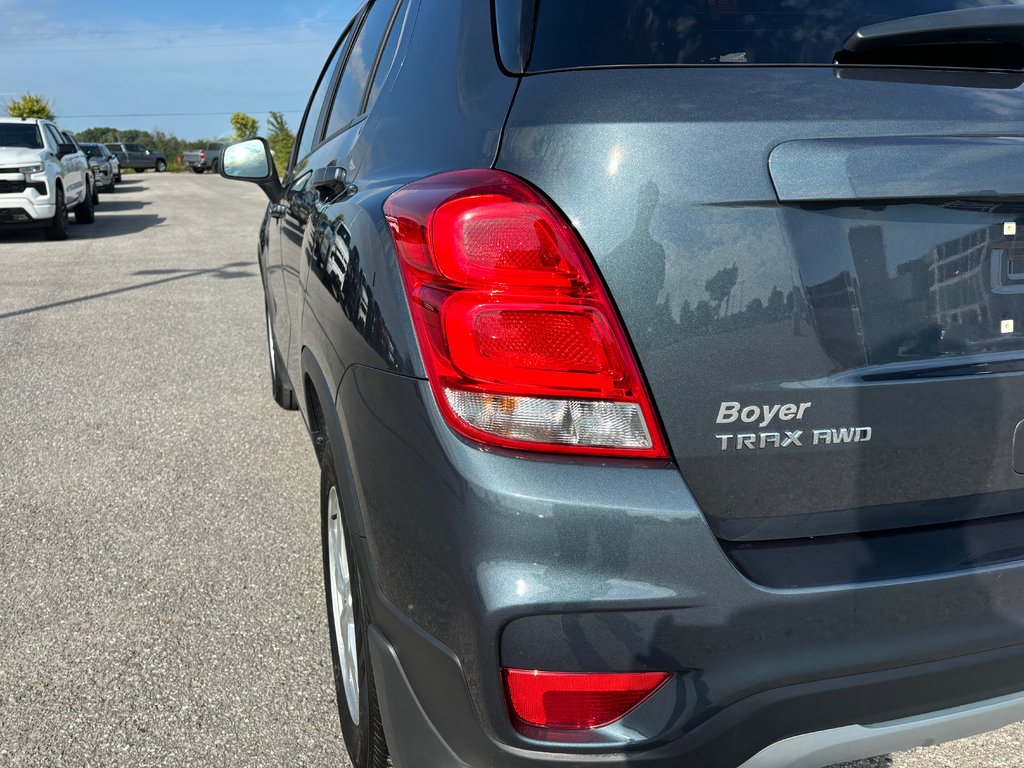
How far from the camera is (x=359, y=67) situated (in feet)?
9.44

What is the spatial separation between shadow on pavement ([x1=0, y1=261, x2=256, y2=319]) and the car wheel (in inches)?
170

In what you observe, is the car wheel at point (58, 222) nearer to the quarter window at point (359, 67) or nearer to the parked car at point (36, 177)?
the parked car at point (36, 177)

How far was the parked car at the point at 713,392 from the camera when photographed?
137cm

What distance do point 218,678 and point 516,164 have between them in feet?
5.79

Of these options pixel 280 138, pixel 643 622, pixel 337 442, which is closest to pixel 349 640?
pixel 337 442

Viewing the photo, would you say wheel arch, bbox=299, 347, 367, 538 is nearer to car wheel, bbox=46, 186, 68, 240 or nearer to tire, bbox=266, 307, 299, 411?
tire, bbox=266, 307, 299, 411

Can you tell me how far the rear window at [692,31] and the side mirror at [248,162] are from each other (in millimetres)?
2727

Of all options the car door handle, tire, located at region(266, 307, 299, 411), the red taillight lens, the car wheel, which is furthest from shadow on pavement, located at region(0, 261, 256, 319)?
the red taillight lens

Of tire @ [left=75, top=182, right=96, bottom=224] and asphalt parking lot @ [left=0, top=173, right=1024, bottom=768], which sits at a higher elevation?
tire @ [left=75, top=182, right=96, bottom=224]

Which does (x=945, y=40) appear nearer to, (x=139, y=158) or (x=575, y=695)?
(x=575, y=695)

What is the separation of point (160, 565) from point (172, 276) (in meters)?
7.49

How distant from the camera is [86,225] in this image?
16.6m

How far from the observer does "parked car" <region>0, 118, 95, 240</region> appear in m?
12.8

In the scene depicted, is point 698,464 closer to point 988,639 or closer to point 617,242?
point 617,242
